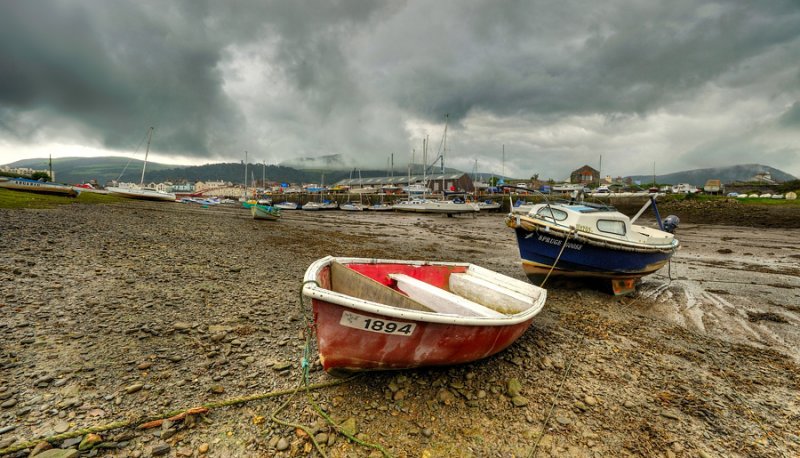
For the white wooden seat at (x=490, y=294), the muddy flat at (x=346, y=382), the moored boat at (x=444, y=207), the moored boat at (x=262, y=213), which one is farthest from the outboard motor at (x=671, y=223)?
the moored boat at (x=444, y=207)

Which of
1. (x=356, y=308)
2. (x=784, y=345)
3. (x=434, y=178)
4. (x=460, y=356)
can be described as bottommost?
(x=784, y=345)

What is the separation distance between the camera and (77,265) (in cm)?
912

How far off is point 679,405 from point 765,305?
8773mm

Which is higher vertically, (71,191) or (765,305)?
(71,191)

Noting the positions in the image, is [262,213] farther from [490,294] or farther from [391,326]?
[391,326]

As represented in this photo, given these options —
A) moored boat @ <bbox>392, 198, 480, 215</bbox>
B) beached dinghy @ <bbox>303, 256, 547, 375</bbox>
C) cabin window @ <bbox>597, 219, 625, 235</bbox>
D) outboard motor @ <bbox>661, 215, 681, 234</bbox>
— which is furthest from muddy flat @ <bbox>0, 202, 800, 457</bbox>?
moored boat @ <bbox>392, 198, 480, 215</bbox>

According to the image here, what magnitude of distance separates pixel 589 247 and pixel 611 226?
182cm

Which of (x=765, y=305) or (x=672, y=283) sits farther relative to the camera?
(x=672, y=283)

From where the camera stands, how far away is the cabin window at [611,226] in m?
10.8

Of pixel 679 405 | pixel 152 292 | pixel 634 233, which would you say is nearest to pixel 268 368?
pixel 152 292

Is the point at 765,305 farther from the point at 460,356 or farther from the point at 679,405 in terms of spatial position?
the point at 460,356

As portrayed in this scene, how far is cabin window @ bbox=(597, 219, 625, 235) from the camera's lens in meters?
10.8

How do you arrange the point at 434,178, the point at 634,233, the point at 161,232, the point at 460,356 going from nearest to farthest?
the point at 460,356, the point at 634,233, the point at 161,232, the point at 434,178

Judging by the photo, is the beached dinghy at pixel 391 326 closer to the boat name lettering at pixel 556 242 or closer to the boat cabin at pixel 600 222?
the boat name lettering at pixel 556 242
